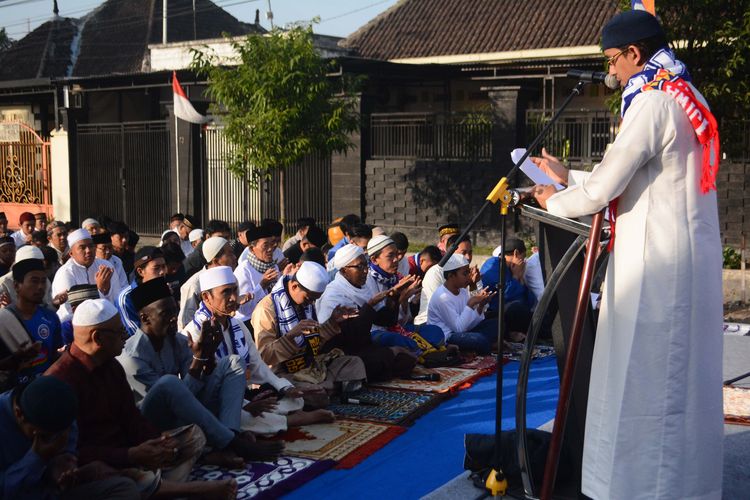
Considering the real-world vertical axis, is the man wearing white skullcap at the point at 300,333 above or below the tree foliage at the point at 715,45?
below

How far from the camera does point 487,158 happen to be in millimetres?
15125

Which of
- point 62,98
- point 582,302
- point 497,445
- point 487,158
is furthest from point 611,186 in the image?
point 62,98

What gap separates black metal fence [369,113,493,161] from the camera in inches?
599

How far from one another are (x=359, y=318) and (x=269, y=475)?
226 centimetres

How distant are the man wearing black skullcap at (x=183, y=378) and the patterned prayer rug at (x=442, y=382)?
180 cm

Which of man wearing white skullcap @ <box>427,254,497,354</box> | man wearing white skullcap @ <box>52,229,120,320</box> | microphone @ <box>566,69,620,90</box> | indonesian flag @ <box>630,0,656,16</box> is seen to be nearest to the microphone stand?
microphone @ <box>566,69,620,90</box>

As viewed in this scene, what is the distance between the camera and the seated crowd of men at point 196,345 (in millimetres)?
3902

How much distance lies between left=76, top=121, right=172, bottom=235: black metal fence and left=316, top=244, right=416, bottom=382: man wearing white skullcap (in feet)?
38.3

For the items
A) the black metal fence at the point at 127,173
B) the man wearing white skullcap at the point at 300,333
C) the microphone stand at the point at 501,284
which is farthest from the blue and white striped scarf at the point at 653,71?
the black metal fence at the point at 127,173

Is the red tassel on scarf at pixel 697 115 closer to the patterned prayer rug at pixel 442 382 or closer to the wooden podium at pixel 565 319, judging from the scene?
the wooden podium at pixel 565 319

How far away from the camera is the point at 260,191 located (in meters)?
16.7

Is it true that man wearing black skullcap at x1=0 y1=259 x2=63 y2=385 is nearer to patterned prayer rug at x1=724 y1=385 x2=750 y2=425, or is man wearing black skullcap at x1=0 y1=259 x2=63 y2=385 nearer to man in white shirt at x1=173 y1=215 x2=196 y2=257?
patterned prayer rug at x1=724 y1=385 x2=750 y2=425

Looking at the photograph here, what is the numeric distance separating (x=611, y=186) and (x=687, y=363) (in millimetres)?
692

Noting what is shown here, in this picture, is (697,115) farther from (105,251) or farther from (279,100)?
(279,100)
